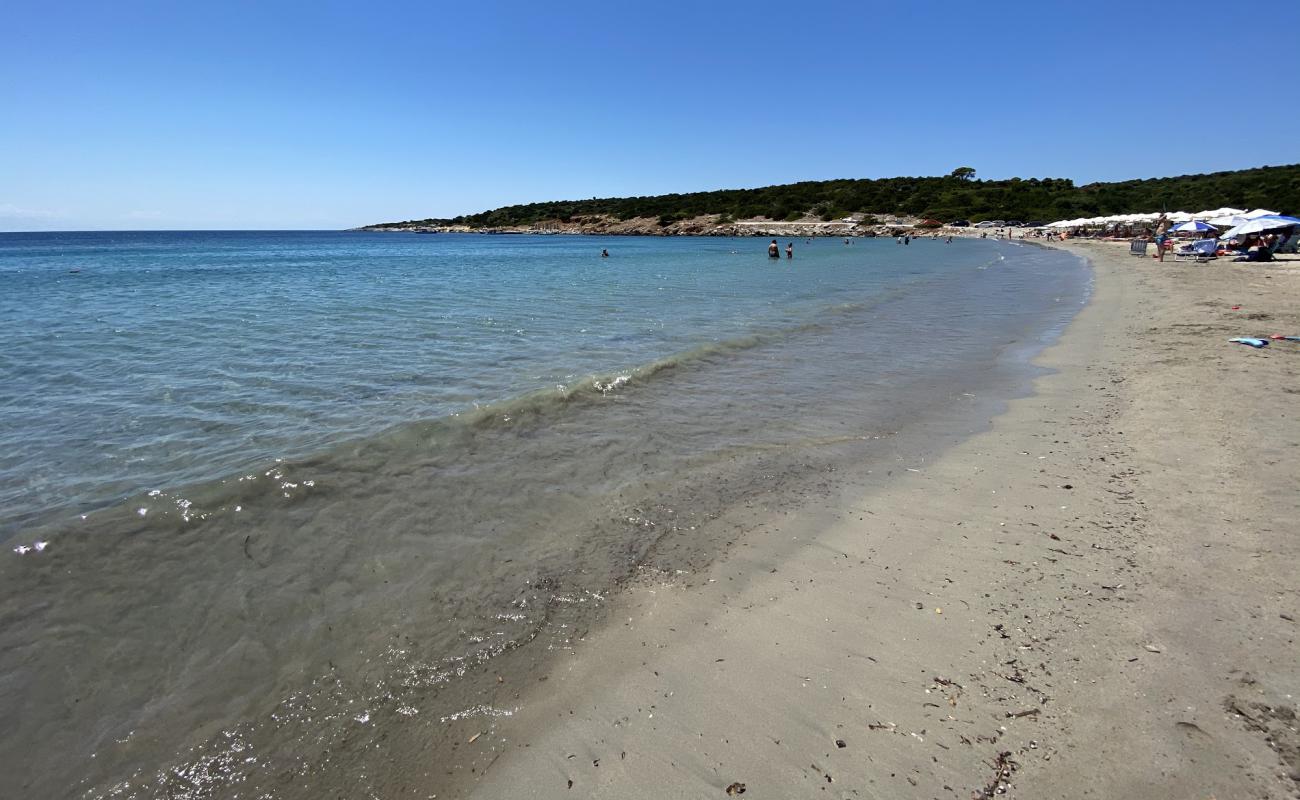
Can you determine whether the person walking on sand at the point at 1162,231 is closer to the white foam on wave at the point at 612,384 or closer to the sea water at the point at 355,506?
the sea water at the point at 355,506

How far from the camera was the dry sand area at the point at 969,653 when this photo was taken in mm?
2887

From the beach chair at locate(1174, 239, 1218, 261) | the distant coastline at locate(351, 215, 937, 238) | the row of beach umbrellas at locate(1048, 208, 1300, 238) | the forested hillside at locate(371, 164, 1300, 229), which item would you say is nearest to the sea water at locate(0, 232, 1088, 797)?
the row of beach umbrellas at locate(1048, 208, 1300, 238)

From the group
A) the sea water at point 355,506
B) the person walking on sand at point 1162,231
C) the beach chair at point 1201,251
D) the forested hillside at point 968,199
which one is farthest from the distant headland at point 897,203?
the sea water at point 355,506

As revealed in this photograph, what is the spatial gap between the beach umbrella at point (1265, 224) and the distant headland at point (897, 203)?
53127mm

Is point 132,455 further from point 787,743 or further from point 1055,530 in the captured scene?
point 1055,530

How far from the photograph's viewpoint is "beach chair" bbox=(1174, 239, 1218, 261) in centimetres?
3022

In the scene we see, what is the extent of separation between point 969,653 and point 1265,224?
123 feet

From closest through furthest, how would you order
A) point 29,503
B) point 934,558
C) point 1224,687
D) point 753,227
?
1. point 1224,687
2. point 934,558
3. point 29,503
4. point 753,227

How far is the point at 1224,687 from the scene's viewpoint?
A: 10.6 feet

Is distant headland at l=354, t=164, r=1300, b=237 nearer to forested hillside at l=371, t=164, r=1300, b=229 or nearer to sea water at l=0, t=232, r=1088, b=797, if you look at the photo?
forested hillside at l=371, t=164, r=1300, b=229

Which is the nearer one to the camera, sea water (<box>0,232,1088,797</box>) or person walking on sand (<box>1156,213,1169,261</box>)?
sea water (<box>0,232,1088,797</box>)

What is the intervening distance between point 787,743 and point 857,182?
156 metres

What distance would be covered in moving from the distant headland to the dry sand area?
292 ft

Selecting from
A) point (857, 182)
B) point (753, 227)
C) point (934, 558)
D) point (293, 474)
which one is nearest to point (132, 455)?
point (293, 474)
